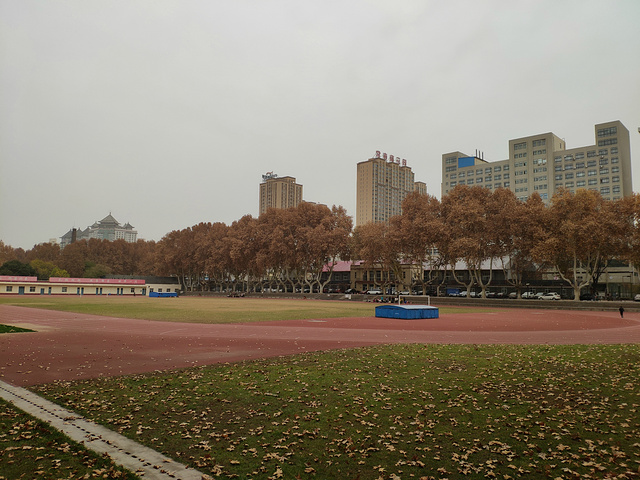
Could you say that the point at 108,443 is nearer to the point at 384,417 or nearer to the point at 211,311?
the point at 384,417

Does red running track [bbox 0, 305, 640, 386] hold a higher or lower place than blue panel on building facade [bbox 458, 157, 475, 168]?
lower

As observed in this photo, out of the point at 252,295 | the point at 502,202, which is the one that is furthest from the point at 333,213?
the point at 502,202

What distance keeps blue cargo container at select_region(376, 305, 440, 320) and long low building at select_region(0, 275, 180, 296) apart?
88122 mm

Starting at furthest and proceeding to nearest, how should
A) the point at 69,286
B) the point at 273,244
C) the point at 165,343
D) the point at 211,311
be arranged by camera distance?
1. the point at 69,286
2. the point at 273,244
3. the point at 211,311
4. the point at 165,343

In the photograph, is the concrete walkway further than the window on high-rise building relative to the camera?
No

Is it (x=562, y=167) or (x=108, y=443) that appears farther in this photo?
(x=562, y=167)

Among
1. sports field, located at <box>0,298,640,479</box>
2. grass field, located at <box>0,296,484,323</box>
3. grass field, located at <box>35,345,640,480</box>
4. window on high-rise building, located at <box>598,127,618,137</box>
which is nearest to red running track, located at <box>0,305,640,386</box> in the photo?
sports field, located at <box>0,298,640,479</box>

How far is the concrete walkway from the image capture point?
19.6 ft

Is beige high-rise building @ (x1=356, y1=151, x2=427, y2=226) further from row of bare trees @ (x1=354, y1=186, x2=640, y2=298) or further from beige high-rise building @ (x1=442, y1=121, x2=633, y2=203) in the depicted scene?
row of bare trees @ (x1=354, y1=186, x2=640, y2=298)

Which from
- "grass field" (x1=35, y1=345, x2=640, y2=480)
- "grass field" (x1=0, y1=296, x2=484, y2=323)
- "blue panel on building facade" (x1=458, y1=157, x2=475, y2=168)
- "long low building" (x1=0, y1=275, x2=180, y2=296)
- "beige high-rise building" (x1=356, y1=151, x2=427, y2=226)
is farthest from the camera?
"beige high-rise building" (x1=356, y1=151, x2=427, y2=226)

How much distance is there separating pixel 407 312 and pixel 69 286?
3624 inches

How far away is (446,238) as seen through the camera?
65000mm

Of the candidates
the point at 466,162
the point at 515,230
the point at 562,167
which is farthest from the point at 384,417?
the point at 466,162

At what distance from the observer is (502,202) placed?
212 feet
